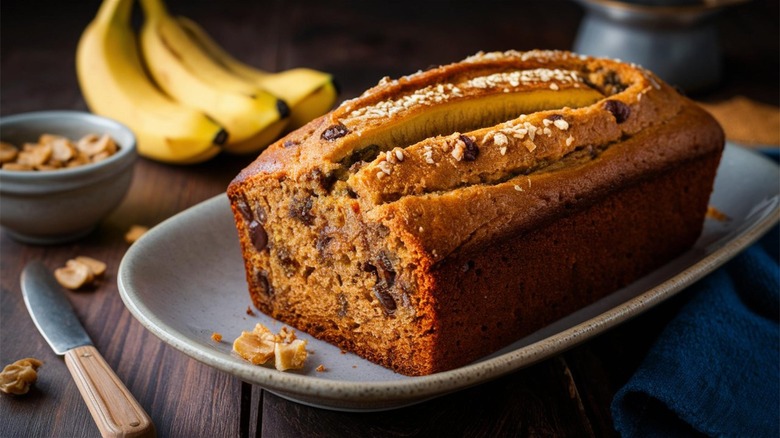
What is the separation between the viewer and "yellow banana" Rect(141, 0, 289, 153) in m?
2.71

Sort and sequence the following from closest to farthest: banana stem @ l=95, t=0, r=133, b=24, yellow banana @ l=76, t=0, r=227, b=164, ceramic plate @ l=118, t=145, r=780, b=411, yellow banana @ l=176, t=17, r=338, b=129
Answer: ceramic plate @ l=118, t=145, r=780, b=411, yellow banana @ l=76, t=0, r=227, b=164, yellow banana @ l=176, t=17, r=338, b=129, banana stem @ l=95, t=0, r=133, b=24

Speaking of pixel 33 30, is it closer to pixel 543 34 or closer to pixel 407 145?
pixel 543 34

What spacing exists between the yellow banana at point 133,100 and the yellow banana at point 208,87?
5 centimetres

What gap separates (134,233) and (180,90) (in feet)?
2.25

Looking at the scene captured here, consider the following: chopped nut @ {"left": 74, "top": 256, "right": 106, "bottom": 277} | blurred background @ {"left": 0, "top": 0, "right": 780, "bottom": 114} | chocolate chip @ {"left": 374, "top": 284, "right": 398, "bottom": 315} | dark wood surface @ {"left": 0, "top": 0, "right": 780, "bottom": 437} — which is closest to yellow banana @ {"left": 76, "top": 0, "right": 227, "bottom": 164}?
dark wood surface @ {"left": 0, "top": 0, "right": 780, "bottom": 437}

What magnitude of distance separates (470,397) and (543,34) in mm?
2813

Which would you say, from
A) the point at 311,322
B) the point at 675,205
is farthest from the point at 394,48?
the point at 311,322

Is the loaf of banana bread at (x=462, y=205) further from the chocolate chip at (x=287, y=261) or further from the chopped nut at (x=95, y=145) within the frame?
the chopped nut at (x=95, y=145)

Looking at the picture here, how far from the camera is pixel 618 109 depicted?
2041 mm

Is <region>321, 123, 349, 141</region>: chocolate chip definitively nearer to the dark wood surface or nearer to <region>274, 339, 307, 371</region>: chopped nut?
<region>274, 339, 307, 371</region>: chopped nut

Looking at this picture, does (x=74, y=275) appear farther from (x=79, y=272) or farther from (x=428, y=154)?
(x=428, y=154)

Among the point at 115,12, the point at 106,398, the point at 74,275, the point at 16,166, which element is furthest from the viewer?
the point at 115,12

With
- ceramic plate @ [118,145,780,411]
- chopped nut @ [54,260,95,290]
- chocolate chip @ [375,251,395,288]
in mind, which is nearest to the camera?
ceramic plate @ [118,145,780,411]

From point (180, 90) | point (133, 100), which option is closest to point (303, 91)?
point (180, 90)
